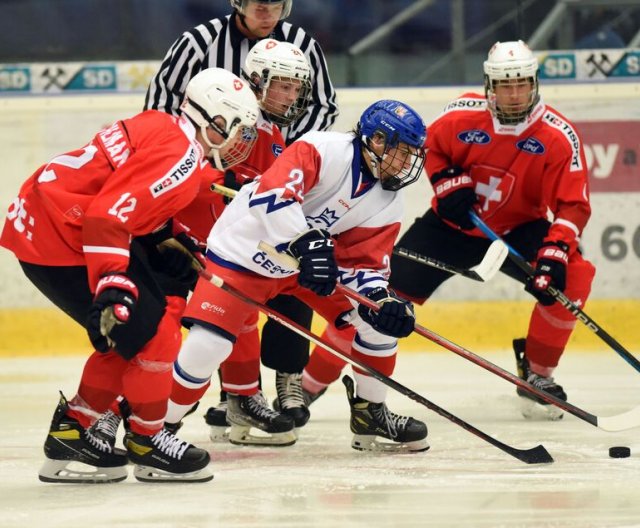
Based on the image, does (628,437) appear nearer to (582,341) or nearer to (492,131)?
(492,131)

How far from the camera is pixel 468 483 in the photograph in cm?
327

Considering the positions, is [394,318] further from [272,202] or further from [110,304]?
[110,304]

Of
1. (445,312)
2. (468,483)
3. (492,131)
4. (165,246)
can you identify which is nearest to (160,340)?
(165,246)

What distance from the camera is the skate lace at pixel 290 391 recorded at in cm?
408

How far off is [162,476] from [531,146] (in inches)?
70.0

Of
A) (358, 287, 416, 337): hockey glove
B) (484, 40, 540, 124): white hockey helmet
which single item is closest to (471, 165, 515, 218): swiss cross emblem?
(484, 40, 540, 124): white hockey helmet

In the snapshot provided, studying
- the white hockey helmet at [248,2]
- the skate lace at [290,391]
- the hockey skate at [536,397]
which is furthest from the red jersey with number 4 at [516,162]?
the skate lace at [290,391]

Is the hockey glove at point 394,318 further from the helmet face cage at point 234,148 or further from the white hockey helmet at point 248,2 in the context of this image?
the white hockey helmet at point 248,2

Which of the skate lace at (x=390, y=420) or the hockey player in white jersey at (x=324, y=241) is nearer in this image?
the hockey player in white jersey at (x=324, y=241)

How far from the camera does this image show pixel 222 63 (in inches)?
163

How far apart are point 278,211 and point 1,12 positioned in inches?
111

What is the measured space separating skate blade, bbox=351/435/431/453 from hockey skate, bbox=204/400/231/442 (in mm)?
416

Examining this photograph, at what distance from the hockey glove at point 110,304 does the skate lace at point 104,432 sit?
364 mm

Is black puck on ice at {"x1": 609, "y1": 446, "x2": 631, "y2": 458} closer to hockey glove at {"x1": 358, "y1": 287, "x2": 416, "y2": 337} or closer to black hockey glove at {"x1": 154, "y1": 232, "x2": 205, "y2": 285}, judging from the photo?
hockey glove at {"x1": 358, "y1": 287, "x2": 416, "y2": 337}
